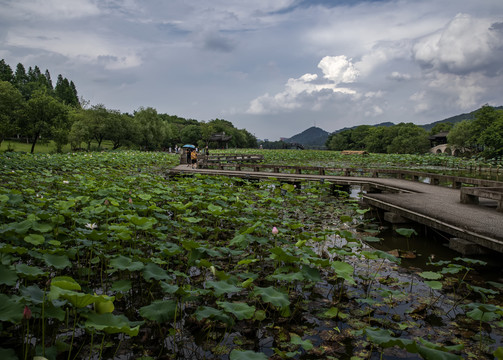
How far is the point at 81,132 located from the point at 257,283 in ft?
123

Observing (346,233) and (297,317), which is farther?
(346,233)

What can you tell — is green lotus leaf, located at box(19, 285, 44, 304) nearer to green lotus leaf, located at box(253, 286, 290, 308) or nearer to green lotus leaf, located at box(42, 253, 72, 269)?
green lotus leaf, located at box(42, 253, 72, 269)

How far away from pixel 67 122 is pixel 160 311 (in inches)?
1623

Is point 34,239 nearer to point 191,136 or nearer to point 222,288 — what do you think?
A: point 222,288

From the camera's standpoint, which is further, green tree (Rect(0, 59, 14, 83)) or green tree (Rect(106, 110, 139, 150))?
green tree (Rect(0, 59, 14, 83))

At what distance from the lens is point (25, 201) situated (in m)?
5.55

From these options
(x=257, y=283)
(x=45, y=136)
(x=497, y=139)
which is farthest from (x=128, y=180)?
(x=497, y=139)

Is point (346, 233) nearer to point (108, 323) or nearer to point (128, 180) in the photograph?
point (108, 323)

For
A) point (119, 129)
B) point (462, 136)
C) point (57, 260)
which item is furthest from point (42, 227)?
point (462, 136)

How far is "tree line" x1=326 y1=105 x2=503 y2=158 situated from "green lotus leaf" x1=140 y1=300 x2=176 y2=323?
142 feet

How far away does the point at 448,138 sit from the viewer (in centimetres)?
5188

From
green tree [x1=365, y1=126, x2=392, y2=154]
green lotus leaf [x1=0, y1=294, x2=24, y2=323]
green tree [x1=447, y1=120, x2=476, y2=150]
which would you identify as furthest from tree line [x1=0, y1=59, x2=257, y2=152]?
green tree [x1=447, y1=120, x2=476, y2=150]

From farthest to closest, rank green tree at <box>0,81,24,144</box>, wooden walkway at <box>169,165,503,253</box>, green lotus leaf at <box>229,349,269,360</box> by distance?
green tree at <box>0,81,24,144</box>, wooden walkway at <box>169,165,503,253</box>, green lotus leaf at <box>229,349,269,360</box>

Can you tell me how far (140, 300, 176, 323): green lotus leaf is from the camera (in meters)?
2.17
